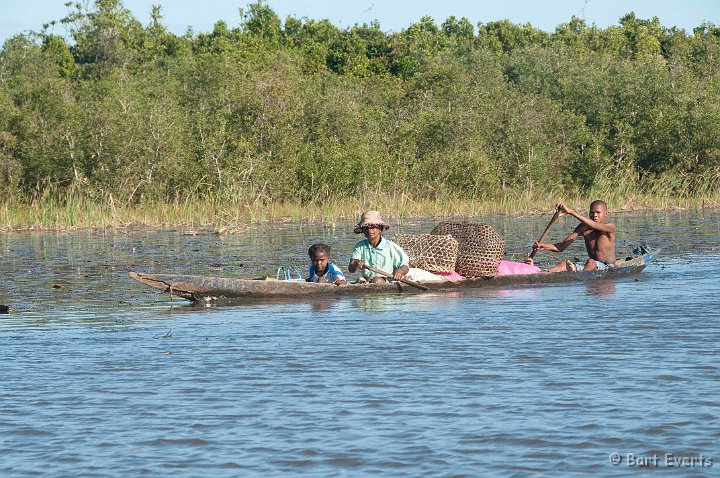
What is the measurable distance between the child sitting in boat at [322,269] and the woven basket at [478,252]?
5.03 ft

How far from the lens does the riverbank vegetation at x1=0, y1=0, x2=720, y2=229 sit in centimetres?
2945

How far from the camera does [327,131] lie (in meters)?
33.3

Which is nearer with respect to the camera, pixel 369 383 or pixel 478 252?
pixel 369 383

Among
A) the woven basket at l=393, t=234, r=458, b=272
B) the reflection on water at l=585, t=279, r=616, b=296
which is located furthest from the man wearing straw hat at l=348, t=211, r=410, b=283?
the reflection on water at l=585, t=279, r=616, b=296

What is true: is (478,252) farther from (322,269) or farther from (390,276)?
(322,269)

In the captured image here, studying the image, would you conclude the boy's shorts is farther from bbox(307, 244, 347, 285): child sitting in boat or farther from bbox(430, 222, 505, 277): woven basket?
bbox(307, 244, 347, 285): child sitting in boat

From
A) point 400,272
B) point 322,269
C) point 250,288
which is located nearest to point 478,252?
point 400,272

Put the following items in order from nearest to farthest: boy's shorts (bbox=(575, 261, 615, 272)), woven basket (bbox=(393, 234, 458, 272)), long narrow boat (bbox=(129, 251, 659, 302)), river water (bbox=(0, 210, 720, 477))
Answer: river water (bbox=(0, 210, 720, 477))
long narrow boat (bbox=(129, 251, 659, 302))
woven basket (bbox=(393, 234, 458, 272))
boy's shorts (bbox=(575, 261, 615, 272))

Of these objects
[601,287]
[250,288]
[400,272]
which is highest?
[400,272]

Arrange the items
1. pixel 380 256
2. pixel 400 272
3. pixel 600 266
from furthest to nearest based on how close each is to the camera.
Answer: pixel 600 266, pixel 380 256, pixel 400 272

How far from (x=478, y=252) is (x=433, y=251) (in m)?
0.53

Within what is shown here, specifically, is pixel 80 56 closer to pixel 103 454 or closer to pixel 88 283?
pixel 88 283

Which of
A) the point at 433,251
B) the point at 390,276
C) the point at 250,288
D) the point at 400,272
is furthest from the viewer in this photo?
the point at 433,251

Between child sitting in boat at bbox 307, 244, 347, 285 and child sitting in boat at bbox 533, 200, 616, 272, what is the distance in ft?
8.78
